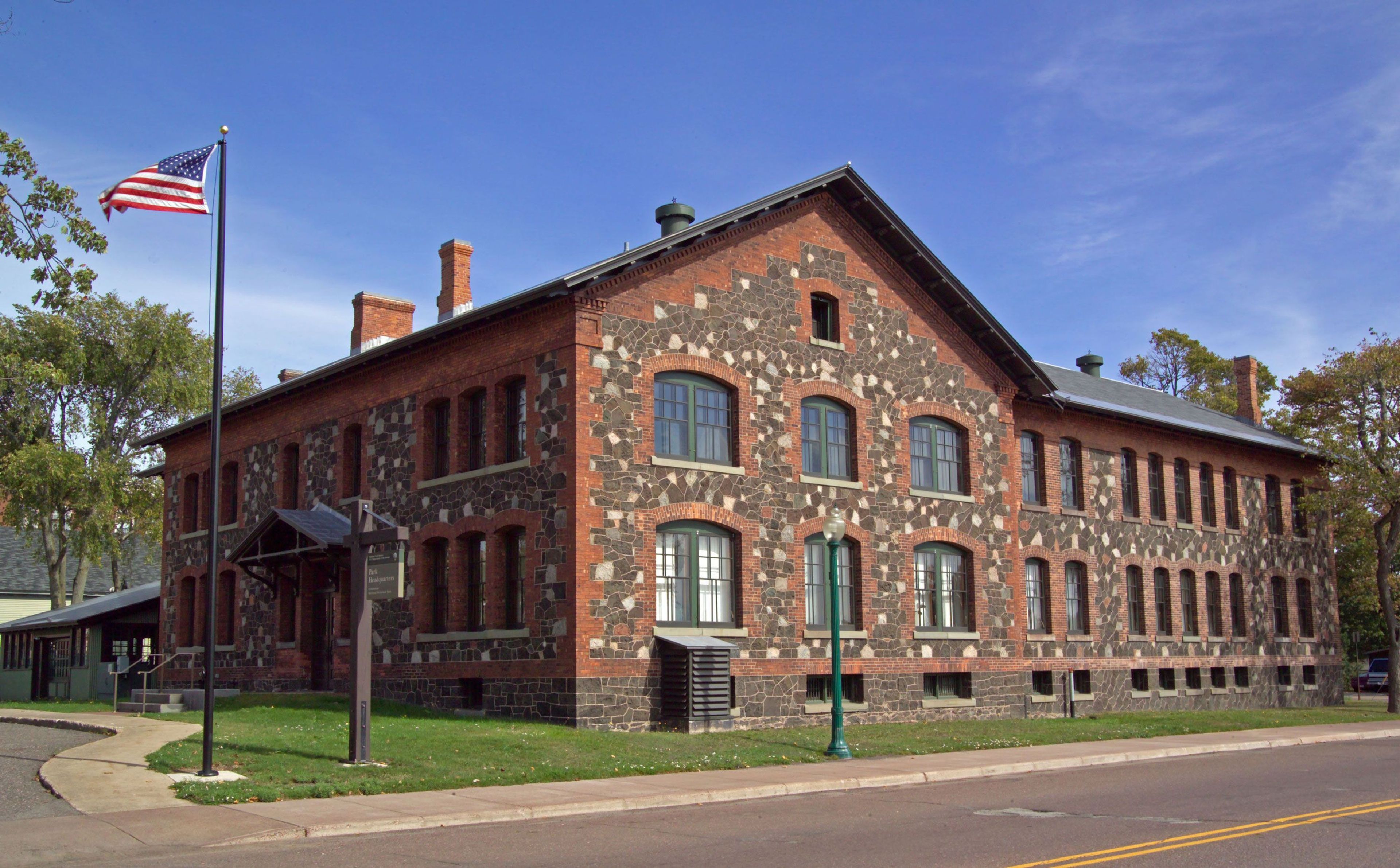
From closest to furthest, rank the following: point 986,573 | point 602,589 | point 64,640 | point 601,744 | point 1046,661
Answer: point 601,744 < point 602,589 < point 986,573 < point 1046,661 < point 64,640

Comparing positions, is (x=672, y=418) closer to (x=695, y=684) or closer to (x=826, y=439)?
(x=826, y=439)

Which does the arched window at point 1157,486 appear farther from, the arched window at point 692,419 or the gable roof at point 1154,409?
the arched window at point 692,419

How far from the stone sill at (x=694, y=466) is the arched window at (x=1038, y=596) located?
35.7 feet

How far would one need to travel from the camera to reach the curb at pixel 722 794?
12156 mm

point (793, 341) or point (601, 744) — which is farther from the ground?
point (793, 341)

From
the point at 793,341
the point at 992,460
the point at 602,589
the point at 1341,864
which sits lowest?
the point at 1341,864

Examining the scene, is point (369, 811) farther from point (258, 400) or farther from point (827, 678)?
point (258, 400)

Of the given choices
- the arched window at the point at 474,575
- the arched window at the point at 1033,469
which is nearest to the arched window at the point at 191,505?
the arched window at the point at 474,575

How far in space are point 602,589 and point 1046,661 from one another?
46.9 feet

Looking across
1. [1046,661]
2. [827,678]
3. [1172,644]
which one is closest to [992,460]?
[1046,661]

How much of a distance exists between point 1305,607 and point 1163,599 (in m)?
8.16

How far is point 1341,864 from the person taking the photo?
982cm

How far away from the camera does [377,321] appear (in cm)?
3238

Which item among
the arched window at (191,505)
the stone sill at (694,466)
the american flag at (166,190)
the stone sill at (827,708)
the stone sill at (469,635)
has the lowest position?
the stone sill at (827,708)
